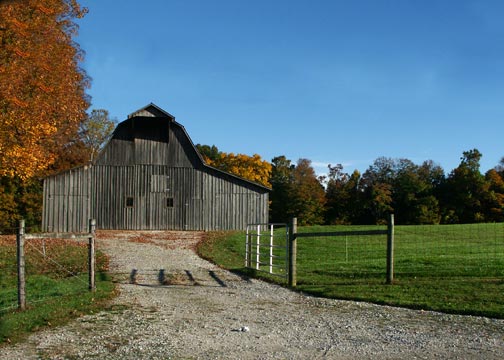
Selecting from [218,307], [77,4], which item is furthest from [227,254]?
[77,4]

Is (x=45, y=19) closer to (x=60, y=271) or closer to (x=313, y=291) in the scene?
(x=60, y=271)

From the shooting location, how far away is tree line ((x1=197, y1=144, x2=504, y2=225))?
6650 centimetres

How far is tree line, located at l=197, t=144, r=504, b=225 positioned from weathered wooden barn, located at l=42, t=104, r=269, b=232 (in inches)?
1220

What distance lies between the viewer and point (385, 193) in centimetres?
7006

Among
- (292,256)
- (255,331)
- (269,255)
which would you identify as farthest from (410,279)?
(255,331)

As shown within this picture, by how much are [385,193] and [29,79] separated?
181ft

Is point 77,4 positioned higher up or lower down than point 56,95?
higher up

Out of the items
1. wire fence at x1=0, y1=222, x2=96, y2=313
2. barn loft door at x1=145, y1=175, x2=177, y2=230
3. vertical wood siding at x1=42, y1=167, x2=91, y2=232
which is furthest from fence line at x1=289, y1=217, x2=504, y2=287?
vertical wood siding at x1=42, y1=167, x2=91, y2=232

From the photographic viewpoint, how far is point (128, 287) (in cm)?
1324

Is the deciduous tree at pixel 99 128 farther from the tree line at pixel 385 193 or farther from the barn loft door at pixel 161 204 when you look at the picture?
the barn loft door at pixel 161 204

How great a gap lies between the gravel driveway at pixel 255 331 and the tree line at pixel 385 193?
56.3 m

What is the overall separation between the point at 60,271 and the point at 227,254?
8.68 m

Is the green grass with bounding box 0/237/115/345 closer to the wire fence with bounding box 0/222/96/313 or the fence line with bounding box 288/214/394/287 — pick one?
the wire fence with bounding box 0/222/96/313

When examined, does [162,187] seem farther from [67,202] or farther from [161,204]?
[67,202]
